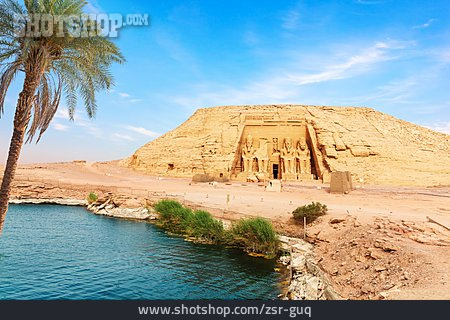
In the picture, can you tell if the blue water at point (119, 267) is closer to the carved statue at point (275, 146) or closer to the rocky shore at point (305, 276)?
the rocky shore at point (305, 276)

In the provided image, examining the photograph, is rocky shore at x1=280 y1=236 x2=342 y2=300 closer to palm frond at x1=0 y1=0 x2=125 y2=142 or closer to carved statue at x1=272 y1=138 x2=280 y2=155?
palm frond at x1=0 y1=0 x2=125 y2=142

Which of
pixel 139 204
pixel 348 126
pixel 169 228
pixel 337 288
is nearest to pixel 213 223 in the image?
pixel 169 228

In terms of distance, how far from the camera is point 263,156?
3716 centimetres

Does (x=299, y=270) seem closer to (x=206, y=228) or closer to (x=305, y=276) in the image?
(x=305, y=276)

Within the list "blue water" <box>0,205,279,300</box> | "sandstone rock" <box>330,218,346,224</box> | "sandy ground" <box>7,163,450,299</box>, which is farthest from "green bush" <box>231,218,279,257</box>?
"sandstone rock" <box>330,218,346,224</box>

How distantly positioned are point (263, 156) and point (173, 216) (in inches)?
802

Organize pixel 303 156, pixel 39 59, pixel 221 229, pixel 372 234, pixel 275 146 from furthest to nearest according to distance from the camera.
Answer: pixel 275 146
pixel 303 156
pixel 221 229
pixel 372 234
pixel 39 59

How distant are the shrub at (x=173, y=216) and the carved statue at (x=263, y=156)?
59.1ft

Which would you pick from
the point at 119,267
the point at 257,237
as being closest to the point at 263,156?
the point at 257,237

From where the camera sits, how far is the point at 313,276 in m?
9.54

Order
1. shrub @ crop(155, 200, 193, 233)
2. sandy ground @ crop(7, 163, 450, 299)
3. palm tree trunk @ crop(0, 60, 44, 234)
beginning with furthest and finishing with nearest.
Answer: shrub @ crop(155, 200, 193, 233) → palm tree trunk @ crop(0, 60, 44, 234) → sandy ground @ crop(7, 163, 450, 299)

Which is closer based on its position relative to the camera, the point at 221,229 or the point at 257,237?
the point at 257,237

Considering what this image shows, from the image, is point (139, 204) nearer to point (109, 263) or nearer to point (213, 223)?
point (213, 223)

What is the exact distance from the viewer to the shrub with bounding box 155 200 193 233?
17.5 meters
